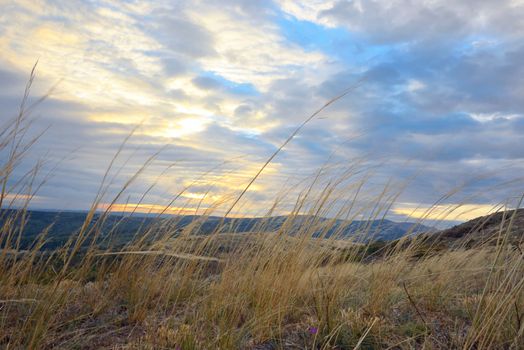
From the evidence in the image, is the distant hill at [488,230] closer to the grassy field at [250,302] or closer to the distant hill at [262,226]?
the grassy field at [250,302]

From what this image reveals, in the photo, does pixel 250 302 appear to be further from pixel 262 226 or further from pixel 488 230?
pixel 488 230

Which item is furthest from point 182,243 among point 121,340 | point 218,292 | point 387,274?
point 387,274

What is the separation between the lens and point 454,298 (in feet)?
11.2

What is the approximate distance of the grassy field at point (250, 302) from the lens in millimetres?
2244

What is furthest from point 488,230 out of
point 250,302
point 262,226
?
point 250,302

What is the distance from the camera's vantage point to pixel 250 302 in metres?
3.03

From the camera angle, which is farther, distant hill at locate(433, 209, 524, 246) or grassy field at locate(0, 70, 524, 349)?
distant hill at locate(433, 209, 524, 246)

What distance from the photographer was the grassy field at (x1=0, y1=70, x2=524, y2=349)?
2.24m

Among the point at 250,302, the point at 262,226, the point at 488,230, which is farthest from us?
the point at 488,230

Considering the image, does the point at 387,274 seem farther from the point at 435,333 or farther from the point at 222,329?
the point at 222,329

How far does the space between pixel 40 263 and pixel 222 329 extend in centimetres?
213

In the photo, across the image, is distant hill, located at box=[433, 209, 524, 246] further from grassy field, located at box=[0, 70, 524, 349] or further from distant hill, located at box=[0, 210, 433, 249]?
distant hill, located at box=[0, 210, 433, 249]

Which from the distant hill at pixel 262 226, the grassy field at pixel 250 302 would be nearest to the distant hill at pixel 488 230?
the grassy field at pixel 250 302

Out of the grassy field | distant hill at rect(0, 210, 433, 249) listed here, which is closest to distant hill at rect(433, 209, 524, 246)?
the grassy field
